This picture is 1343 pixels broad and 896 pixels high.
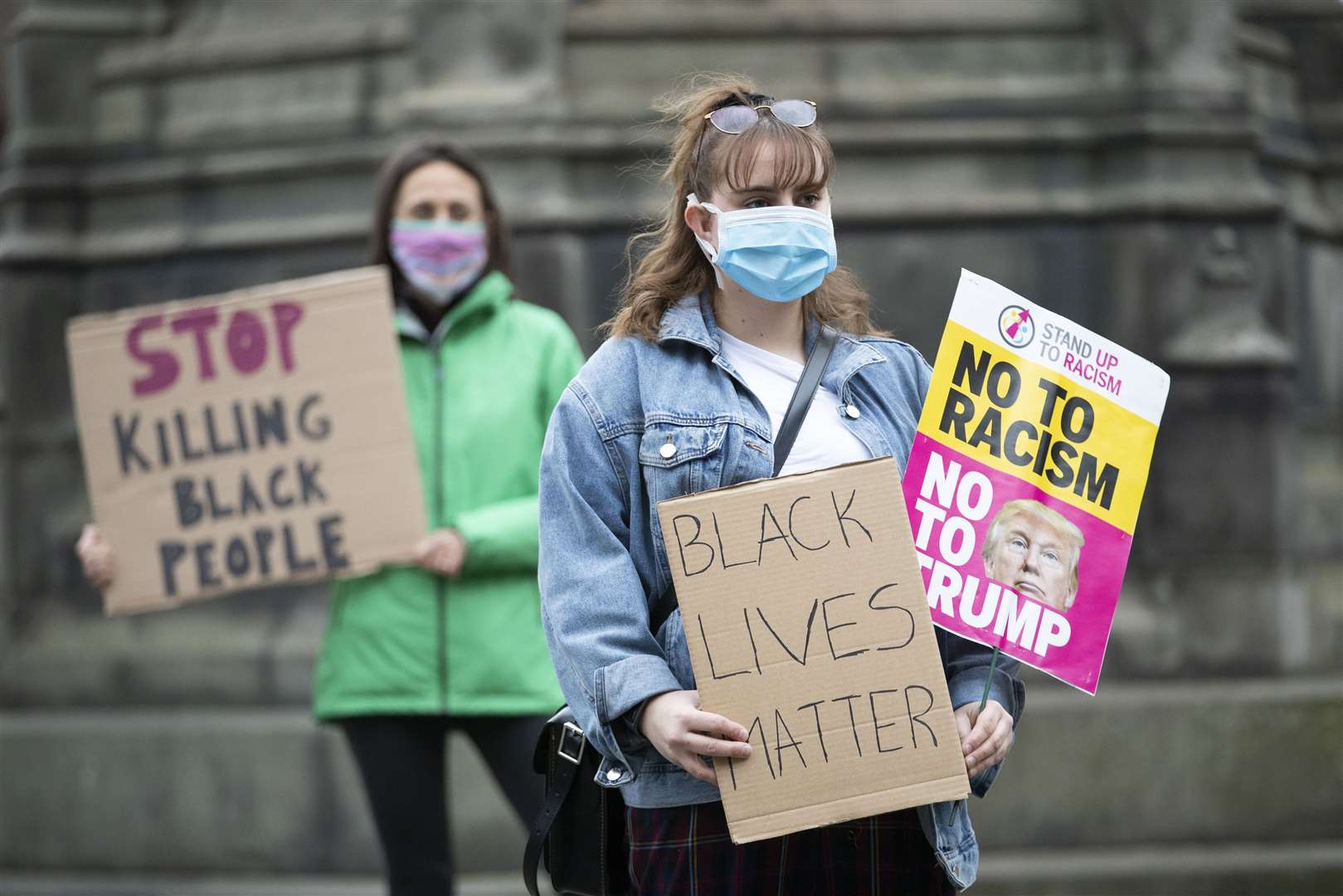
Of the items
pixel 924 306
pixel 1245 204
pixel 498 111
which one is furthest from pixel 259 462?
pixel 1245 204

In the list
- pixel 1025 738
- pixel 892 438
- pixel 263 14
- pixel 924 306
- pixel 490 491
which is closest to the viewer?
pixel 892 438

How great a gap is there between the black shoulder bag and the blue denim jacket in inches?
3.4

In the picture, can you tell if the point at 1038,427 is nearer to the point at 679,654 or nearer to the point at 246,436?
the point at 679,654

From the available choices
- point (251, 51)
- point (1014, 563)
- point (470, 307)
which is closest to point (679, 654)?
point (1014, 563)

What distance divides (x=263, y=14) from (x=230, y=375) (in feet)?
10.8

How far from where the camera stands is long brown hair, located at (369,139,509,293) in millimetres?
4426

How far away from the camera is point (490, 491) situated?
14.0ft

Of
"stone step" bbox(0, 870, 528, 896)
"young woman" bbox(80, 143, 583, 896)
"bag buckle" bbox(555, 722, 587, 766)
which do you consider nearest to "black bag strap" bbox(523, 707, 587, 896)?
"bag buckle" bbox(555, 722, 587, 766)

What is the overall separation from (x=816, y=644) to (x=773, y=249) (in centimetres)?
64

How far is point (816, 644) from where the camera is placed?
2432mm

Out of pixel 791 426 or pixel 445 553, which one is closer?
pixel 791 426

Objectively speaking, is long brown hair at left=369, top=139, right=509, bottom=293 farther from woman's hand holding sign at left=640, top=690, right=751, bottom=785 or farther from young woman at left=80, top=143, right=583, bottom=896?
woman's hand holding sign at left=640, top=690, right=751, bottom=785

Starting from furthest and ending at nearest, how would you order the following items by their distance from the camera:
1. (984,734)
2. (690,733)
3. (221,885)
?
1. (221,885)
2. (984,734)
3. (690,733)

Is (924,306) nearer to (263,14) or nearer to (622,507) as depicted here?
(263,14)
